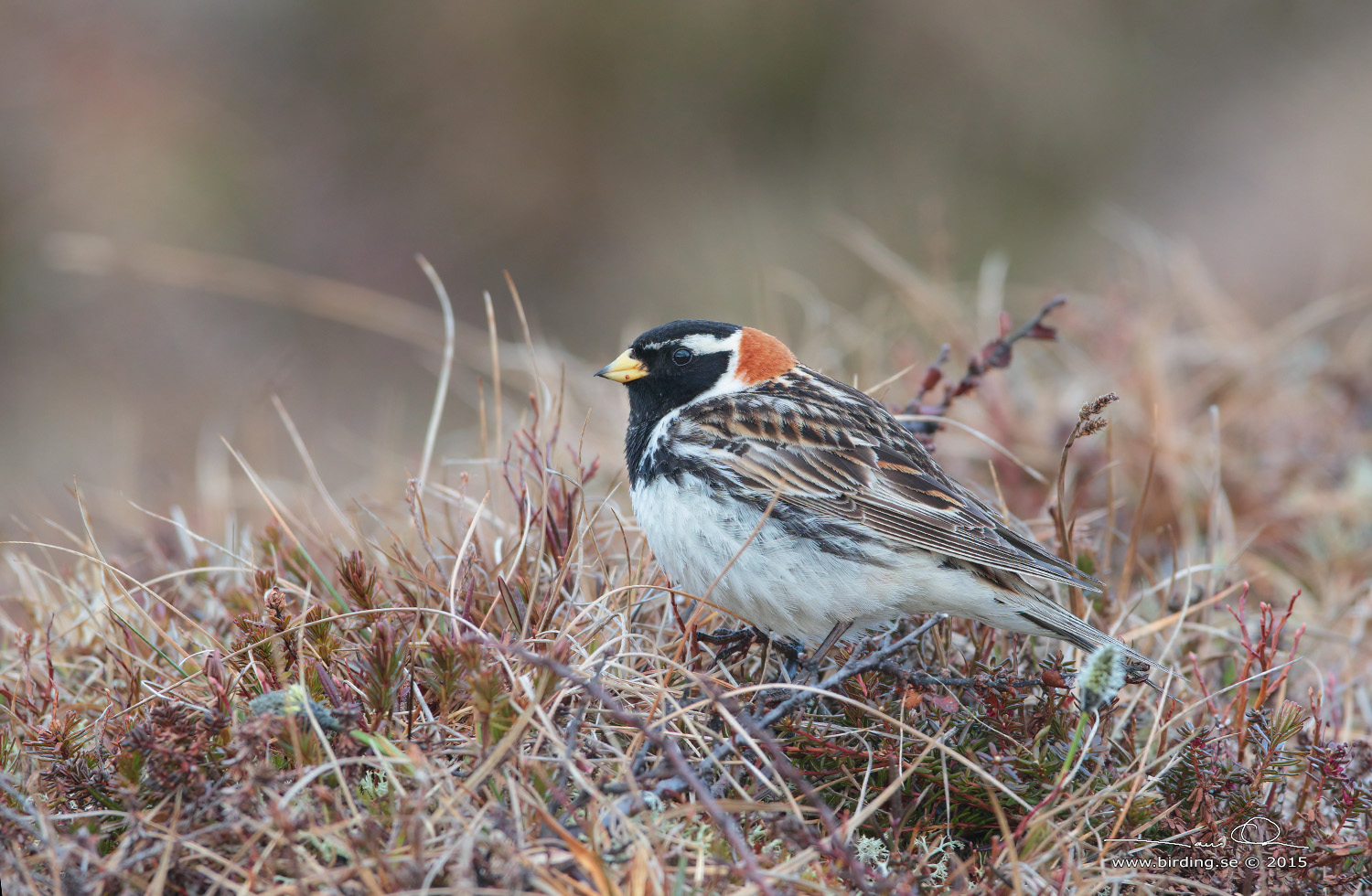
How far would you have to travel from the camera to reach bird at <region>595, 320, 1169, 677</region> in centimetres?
353

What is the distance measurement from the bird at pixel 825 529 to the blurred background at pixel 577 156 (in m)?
7.99

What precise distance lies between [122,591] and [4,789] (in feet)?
2.23

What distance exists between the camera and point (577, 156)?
13.9m

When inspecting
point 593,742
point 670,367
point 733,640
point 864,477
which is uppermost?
point 670,367

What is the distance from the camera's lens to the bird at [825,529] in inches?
139

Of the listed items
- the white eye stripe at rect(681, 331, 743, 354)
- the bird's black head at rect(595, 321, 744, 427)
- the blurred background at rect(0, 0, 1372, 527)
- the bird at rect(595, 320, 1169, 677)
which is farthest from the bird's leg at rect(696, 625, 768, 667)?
the blurred background at rect(0, 0, 1372, 527)

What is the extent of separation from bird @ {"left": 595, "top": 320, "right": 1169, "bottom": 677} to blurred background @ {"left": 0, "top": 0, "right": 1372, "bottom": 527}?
7.99 m

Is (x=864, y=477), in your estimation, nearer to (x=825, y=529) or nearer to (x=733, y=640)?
(x=825, y=529)

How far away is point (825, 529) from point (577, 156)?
1119 cm

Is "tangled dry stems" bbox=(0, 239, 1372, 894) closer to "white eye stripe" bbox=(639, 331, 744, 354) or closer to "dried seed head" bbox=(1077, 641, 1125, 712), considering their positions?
"dried seed head" bbox=(1077, 641, 1125, 712)

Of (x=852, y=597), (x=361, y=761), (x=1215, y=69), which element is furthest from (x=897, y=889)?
(x=1215, y=69)

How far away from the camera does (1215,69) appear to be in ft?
47.4

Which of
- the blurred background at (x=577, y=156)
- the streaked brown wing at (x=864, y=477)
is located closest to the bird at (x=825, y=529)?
the streaked brown wing at (x=864, y=477)
